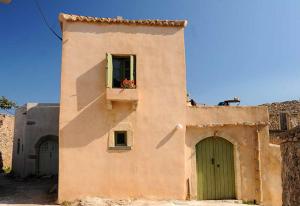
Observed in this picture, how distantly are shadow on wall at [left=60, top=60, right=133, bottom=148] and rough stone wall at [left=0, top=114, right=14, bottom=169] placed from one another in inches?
523

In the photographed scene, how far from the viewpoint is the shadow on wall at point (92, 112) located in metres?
11.8

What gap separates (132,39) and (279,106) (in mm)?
14781

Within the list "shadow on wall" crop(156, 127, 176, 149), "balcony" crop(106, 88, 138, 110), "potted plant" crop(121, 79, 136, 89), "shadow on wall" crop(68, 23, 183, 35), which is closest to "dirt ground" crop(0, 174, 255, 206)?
"shadow on wall" crop(156, 127, 176, 149)

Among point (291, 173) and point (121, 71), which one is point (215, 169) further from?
point (291, 173)

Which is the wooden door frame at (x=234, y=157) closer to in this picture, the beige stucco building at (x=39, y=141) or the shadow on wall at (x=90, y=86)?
A: the shadow on wall at (x=90, y=86)

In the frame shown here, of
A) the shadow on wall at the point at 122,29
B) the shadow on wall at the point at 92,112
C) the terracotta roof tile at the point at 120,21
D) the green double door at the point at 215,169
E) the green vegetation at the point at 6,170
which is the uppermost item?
the terracotta roof tile at the point at 120,21

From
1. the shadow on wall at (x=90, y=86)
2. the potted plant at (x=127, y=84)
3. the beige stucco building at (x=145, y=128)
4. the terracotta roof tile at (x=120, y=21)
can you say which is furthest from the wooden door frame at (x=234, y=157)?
the terracotta roof tile at (x=120, y=21)

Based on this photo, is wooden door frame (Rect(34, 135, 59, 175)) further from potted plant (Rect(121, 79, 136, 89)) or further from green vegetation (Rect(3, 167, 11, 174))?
potted plant (Rect(121, 79, 136, 89))

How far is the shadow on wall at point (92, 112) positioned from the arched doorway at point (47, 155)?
277 inches

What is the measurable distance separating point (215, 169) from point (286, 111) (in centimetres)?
1191

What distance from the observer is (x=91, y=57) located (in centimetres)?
1223

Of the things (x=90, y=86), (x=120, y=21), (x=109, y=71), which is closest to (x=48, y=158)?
(x=90, y=86)

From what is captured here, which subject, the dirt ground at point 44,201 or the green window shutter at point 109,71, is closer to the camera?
the dirt ground at point 44,201

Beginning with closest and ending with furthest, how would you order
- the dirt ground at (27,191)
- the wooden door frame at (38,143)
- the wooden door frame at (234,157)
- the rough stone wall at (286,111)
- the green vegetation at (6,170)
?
the dirt ground at (27,191)
the wooden door frame at (234,157)
the wooden door frame at (38,143)
the rough stone wall at (286,111)
the green vegetation at (6,170)
